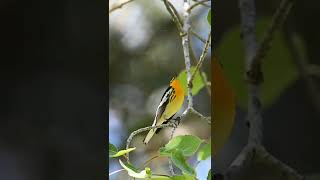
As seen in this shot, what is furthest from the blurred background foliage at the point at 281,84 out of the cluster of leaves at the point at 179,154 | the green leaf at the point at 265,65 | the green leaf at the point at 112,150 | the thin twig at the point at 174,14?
the green leaf at the point at 112,150

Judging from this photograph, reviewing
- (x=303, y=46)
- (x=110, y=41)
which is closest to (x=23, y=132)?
(x=110, y=41)

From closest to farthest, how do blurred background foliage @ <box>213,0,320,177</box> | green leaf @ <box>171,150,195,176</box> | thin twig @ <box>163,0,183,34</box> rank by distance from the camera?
blurred background foliage @ <box>213,0,320,177</box> → green leaf @ <box>171,150,195,176</box> → thin twig @ <box>163,0,183,34</box>

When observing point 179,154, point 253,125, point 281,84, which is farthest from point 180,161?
point 281,84

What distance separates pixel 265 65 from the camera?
1434 mm

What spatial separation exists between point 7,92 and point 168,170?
0.66 metres

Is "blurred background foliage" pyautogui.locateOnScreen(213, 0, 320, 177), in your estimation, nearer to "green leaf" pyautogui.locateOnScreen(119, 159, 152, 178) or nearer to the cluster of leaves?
the cluster of leaves

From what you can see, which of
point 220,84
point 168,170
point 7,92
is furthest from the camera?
point 168,170

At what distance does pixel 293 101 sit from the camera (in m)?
1.42

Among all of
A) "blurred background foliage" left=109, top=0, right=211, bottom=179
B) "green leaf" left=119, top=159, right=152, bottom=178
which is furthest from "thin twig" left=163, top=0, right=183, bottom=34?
"green leaf" left=119, top=159, right=152, bottom=178

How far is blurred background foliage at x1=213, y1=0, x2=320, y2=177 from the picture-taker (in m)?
1.39

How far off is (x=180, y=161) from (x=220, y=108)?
0.80 ft

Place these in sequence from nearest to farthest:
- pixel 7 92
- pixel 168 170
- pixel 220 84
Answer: pixel 7 92 < pixel 220 84 < pixel 168 170

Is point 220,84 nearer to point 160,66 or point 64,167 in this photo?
point 160,66

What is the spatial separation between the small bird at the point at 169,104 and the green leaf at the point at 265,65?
23cm
